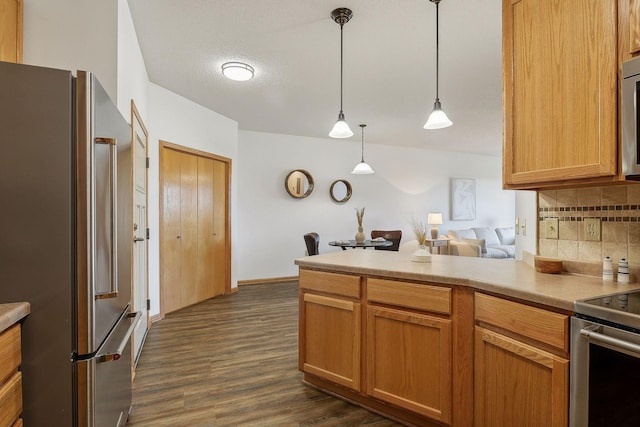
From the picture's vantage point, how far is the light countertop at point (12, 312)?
1.04 m

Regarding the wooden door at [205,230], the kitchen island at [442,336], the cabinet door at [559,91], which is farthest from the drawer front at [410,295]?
the wooden door at [205,230]

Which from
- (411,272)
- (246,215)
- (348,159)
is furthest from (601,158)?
(348,159)

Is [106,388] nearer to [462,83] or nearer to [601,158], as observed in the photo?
[601,158]

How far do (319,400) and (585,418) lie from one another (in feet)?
4.70

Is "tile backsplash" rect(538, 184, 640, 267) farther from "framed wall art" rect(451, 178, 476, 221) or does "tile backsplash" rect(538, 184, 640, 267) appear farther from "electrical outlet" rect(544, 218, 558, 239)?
"framed wall art" rect(451, 178, 476, 221)

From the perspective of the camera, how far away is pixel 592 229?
1.78 meters

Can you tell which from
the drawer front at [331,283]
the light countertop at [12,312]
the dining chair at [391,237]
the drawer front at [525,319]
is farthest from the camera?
the dining chair at [391,237]

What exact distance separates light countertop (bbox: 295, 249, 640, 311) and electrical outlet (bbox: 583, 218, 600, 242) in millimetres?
203

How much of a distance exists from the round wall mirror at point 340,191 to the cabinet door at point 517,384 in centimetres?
495

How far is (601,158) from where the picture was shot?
4.65ft

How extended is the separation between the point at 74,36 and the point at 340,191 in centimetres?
498

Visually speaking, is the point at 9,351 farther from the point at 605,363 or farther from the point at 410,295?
the point at 605,363

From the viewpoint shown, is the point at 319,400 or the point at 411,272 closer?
the point at 411,272

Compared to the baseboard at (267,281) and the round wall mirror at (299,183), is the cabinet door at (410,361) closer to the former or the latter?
the baseboard at (267,281)
